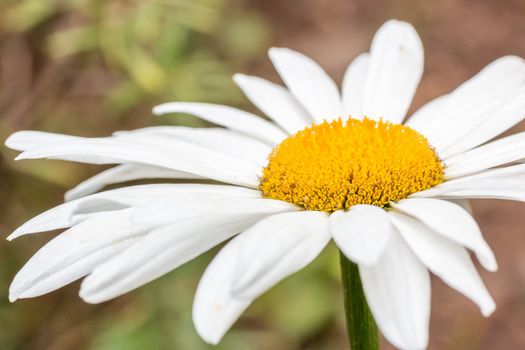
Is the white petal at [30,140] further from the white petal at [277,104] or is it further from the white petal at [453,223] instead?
the white petal at [453,223]

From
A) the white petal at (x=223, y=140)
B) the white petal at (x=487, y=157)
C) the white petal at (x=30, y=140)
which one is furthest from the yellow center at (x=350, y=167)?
the white petal at (x=30, y=140)

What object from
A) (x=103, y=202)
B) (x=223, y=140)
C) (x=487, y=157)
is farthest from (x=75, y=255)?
(x=487, y=157)

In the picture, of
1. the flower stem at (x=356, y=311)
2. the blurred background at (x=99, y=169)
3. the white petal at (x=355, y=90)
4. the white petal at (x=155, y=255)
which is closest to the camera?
the white petal at (x=155, y=255)

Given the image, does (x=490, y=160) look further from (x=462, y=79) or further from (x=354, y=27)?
(x=354, y=27)

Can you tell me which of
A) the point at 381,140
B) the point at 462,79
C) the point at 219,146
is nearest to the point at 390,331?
the point at 381,140

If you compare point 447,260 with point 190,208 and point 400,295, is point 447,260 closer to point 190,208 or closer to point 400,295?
Answer: point 400,295

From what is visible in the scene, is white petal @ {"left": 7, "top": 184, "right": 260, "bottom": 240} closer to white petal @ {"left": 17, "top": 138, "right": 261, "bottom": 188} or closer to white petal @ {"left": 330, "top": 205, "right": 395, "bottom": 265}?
white petal @ {"left": 17, "top": 138, "right": 261, "bottom": 188}
